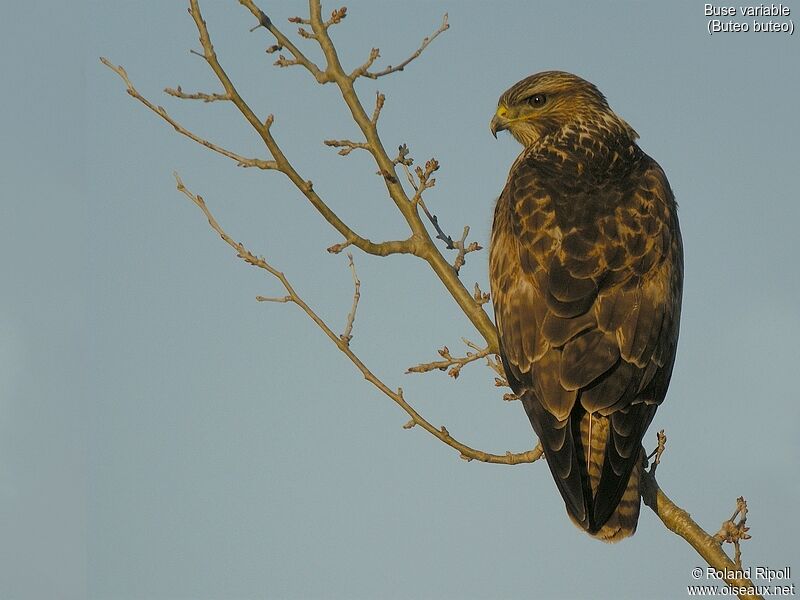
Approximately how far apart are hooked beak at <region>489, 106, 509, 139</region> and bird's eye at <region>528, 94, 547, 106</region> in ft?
0.66

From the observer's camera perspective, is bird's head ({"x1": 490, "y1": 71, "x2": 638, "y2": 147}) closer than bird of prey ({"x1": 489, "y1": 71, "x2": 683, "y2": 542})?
No

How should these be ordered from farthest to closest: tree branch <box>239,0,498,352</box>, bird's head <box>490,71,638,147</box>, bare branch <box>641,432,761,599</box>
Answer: bird's head <box>490,71,638,147</box>
tree branch <box>239,0,498,352</box>
bare branch <box>641,432,761,599</box>

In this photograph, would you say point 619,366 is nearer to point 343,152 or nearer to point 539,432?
point 539,432

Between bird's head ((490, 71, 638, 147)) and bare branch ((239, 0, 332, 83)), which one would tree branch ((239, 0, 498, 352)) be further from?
→ bird's head ((490, 71, 638, 147))

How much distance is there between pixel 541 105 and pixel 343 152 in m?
2.28

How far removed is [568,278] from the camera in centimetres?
620

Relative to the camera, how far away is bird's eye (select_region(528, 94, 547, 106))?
26.3 ft

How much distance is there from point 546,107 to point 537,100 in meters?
0.09

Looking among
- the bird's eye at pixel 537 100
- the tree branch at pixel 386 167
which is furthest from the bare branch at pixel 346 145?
the bird's eye at pixel 537 100

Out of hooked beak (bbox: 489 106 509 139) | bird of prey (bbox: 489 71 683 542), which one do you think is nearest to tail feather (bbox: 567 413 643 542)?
bird of prey (bbox: 489 71 683 542)

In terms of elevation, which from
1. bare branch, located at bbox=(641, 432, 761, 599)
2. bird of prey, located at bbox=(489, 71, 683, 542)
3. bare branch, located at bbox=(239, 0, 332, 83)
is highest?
bare branch, located at bbox=(239, 0, 332, 83)

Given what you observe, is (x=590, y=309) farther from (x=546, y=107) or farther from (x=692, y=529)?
(x=546, y=107)

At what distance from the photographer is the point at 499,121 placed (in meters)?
8.05

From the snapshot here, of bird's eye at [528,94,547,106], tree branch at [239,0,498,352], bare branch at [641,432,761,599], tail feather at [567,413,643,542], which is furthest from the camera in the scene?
bird's eye at [528,94,547,106]
